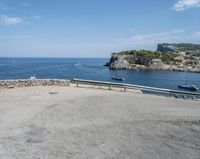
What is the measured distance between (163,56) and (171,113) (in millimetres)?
181431

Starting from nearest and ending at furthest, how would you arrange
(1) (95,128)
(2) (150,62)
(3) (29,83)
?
(1) (95,128) < (3) (29,83) < (2) (150,62)

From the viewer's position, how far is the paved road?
7922 mm

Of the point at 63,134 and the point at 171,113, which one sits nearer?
the point at 63,134

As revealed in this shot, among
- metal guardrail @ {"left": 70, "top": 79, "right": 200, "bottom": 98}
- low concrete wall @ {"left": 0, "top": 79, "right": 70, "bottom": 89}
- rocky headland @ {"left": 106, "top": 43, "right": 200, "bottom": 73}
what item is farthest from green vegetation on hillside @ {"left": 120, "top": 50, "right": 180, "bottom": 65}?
low concrete wall @ {"left": 0, "top": 79, "right": 70, "bottom": 89}

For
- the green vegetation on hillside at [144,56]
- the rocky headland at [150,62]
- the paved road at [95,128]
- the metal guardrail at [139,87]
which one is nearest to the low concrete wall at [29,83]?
the metal guardrail at [139,87]

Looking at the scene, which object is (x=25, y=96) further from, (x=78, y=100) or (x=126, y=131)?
(x=126, y=131)

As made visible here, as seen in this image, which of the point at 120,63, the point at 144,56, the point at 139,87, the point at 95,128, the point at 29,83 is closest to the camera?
the point at 95,128

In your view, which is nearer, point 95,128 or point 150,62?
point 95,128

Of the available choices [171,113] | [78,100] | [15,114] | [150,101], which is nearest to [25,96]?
[78,100]

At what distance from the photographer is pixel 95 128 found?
10242mm

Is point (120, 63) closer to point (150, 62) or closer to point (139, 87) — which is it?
point (150, 62)

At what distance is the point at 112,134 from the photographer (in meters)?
9.57

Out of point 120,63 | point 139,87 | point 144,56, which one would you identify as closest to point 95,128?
point 139,87

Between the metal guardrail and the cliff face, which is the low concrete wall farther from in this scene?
the cliff face
